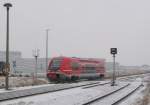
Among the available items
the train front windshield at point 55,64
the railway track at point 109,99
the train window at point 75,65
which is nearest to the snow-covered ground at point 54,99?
the railway track at point 109,99

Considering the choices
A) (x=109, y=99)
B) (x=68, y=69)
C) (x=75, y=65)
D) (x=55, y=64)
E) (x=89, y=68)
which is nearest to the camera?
(x=109, y=99)

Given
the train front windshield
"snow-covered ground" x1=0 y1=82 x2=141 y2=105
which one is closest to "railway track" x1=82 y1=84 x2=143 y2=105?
"snow-covered ground" x1=0 y1=82 x2=141 y2=105

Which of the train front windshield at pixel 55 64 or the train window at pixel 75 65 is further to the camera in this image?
the train window at pixel 75 65

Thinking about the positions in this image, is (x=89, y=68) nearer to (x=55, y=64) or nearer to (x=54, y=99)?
(x=55, y=64)

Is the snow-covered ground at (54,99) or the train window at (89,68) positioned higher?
the train window at (89,68)

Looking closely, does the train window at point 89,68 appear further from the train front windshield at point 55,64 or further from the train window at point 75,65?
the train front windshield at point 55,64

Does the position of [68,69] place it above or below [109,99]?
above

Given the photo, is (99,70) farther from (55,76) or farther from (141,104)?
(141,104)

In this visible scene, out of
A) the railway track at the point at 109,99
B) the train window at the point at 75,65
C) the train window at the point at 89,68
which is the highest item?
the train window at the point at 75,65

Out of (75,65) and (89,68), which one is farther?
(89,68)

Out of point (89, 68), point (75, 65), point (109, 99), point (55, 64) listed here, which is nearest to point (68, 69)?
point (55, 64)

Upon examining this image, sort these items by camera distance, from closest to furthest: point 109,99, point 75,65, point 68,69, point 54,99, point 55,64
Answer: point 54,99
point 109,99
point 68,69
point 55,64
point 75,65

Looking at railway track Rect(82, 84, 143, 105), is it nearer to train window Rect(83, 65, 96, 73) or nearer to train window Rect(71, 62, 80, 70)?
train window Rect(71, 62, 80, 70)

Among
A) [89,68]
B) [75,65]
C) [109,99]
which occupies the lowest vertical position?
[109,99]
